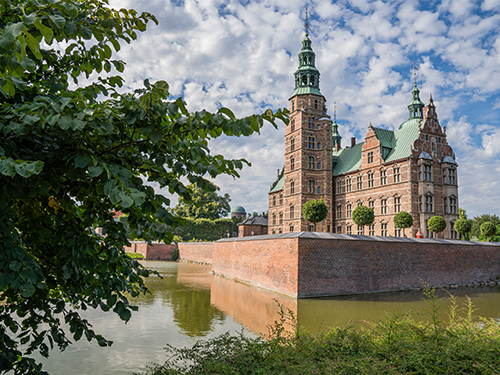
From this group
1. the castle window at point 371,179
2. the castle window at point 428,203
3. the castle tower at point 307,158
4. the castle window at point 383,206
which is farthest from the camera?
the castle tower at point 307,158

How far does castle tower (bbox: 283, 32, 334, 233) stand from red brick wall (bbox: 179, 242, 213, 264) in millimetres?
9003

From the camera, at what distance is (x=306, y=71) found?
3794 cm

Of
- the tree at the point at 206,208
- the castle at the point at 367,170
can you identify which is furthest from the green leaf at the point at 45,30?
the tree at the point at 206,208

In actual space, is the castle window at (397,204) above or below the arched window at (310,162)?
below

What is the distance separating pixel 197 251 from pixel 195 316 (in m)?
30.3

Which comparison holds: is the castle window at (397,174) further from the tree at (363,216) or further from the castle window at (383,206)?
the tree at (363,216)

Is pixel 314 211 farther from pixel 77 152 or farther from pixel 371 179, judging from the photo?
pixel 77 152

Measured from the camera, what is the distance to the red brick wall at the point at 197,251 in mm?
38844

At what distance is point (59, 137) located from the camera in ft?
8.13

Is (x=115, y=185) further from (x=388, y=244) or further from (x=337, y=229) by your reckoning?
(x=337, y=229)

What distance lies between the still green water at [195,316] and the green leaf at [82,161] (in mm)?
5887

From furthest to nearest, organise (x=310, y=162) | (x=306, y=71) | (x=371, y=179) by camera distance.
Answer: (x=306, y=71)
(x=310, y=162)
(x=371, y=179)

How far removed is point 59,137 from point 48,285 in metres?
1.53

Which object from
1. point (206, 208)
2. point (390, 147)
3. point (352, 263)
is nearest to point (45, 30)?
point (352, 263)
